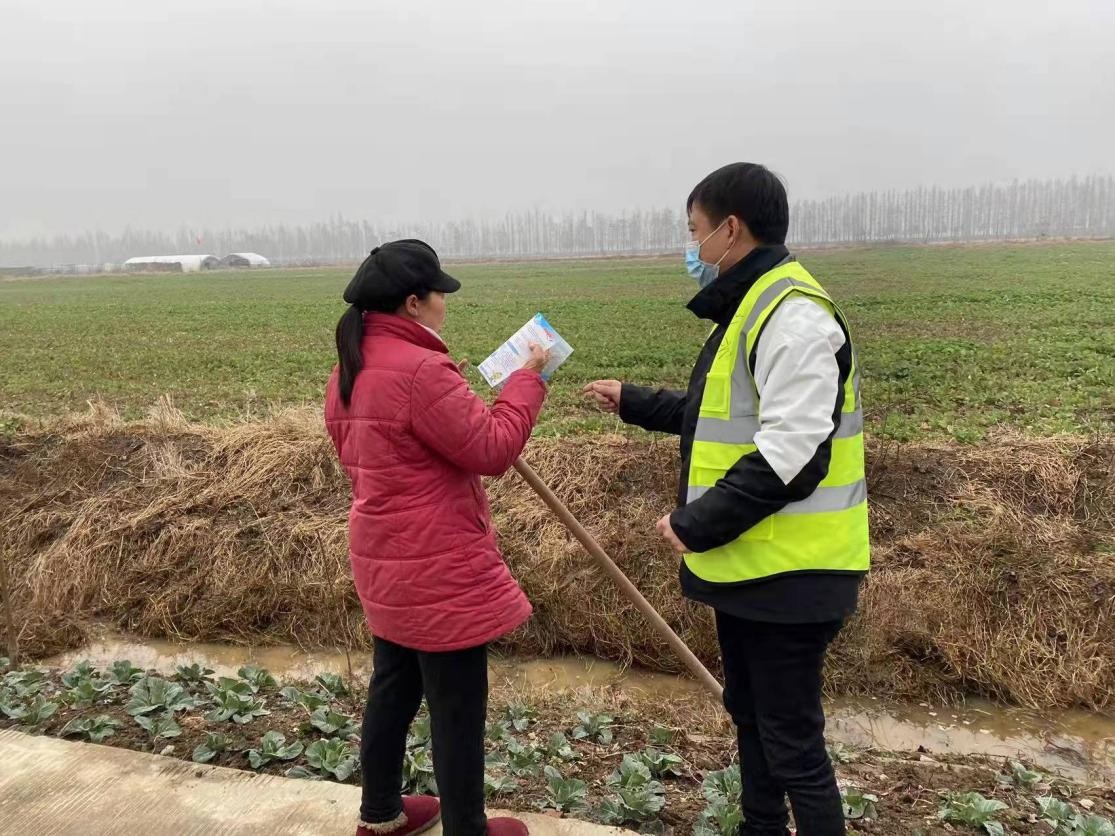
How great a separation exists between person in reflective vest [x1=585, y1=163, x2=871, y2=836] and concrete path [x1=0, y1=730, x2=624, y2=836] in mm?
882

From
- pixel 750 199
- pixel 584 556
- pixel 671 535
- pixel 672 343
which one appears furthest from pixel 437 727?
pixel 672 343

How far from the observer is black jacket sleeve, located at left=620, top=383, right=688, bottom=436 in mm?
2596

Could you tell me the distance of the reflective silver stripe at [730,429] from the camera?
6.48 feet

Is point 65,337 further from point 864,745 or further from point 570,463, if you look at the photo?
point 864,745

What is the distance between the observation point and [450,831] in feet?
7.49

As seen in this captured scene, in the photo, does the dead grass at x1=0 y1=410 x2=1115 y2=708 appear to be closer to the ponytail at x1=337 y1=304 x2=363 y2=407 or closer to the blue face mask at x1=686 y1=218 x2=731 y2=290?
the blue face mask at x1=686 y1=218 x2=731 y2=290

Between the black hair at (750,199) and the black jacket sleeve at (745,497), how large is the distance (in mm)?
588

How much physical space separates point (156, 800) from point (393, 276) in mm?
2022

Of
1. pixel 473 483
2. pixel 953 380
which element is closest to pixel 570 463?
pixel 473 483

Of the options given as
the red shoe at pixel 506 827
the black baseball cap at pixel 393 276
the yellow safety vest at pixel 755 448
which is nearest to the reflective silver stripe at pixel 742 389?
the yellow safety vest at pixel 755 448

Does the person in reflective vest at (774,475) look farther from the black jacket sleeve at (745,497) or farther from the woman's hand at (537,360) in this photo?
the woman's hand at (537,360)

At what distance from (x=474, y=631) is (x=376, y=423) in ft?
2.00

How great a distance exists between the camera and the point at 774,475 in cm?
185

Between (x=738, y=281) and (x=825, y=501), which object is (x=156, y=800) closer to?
(x=825, y=501)
